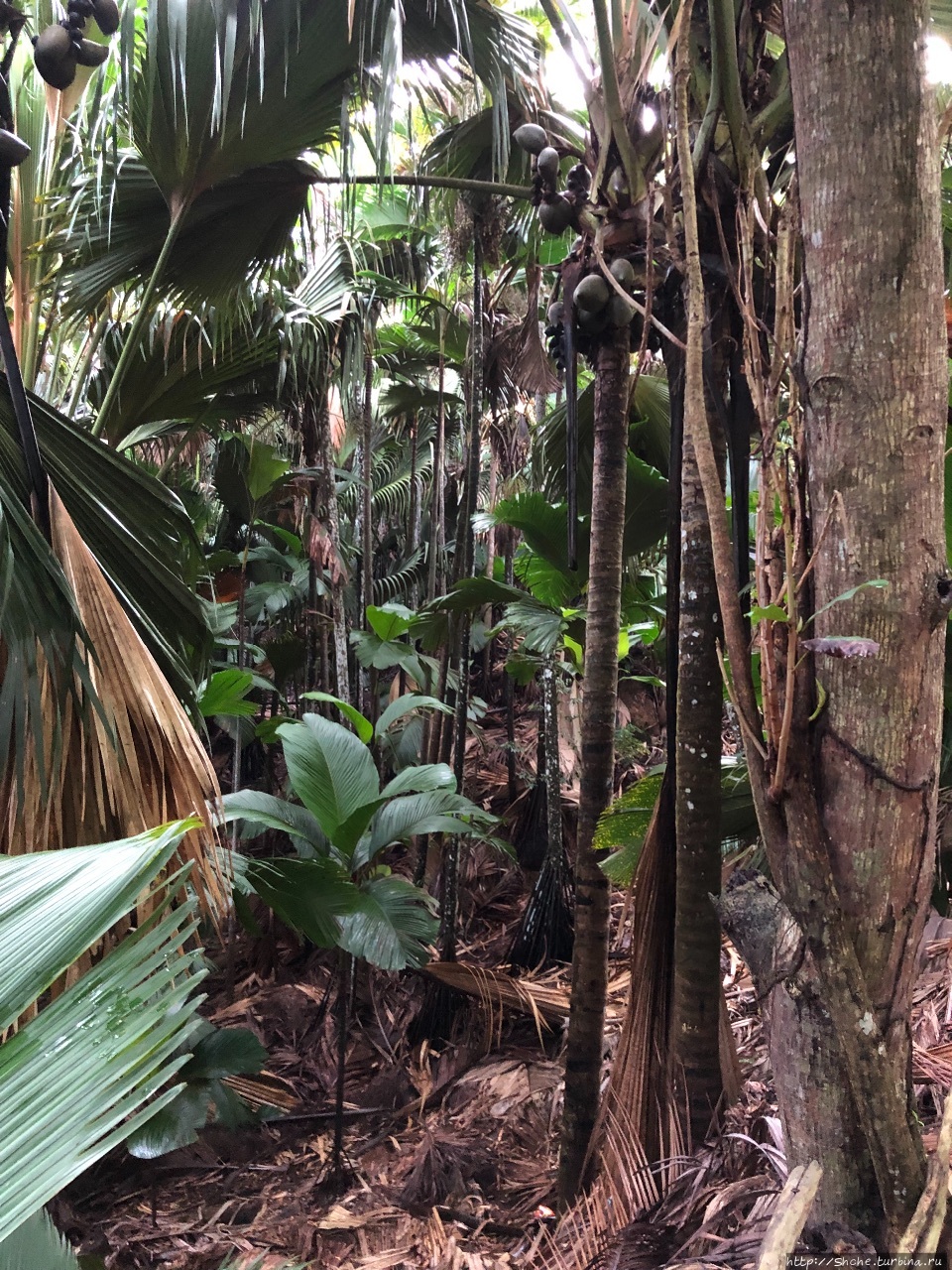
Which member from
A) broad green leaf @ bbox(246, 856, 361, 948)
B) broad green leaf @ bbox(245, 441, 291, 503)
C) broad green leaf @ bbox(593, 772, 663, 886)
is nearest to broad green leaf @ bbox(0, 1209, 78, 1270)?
broad green leaf @ bbox(593, 772, 663, 886)

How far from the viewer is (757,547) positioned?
107 cm

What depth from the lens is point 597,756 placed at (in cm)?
245

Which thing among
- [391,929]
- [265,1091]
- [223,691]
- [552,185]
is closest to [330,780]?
[391,929]

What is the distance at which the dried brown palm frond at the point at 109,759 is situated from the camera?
174 centimetres

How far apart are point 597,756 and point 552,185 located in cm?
166

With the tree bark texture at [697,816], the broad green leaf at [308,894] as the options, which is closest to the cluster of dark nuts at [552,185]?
the tree bark texture at [697,816]

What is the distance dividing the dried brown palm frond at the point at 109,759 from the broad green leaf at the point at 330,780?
1344mm

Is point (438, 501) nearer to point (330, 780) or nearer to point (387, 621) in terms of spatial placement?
point (387, 621)

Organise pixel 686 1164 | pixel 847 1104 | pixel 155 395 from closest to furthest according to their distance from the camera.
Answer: pixel 847 1104 < pixel 686 1164 < pixel 155 395

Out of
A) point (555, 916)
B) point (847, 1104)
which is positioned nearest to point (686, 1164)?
point (847, 1104)

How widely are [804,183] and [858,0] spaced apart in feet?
0.69

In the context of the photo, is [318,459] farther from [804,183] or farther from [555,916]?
[804,183]

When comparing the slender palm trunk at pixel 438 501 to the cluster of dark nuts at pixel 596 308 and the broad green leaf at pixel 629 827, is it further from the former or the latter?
the broad green leaf at pixel 629 827

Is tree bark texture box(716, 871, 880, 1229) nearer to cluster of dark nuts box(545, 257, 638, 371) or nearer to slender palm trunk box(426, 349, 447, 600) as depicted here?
cluster of dark nuts box(545, 257, 638, 371)
